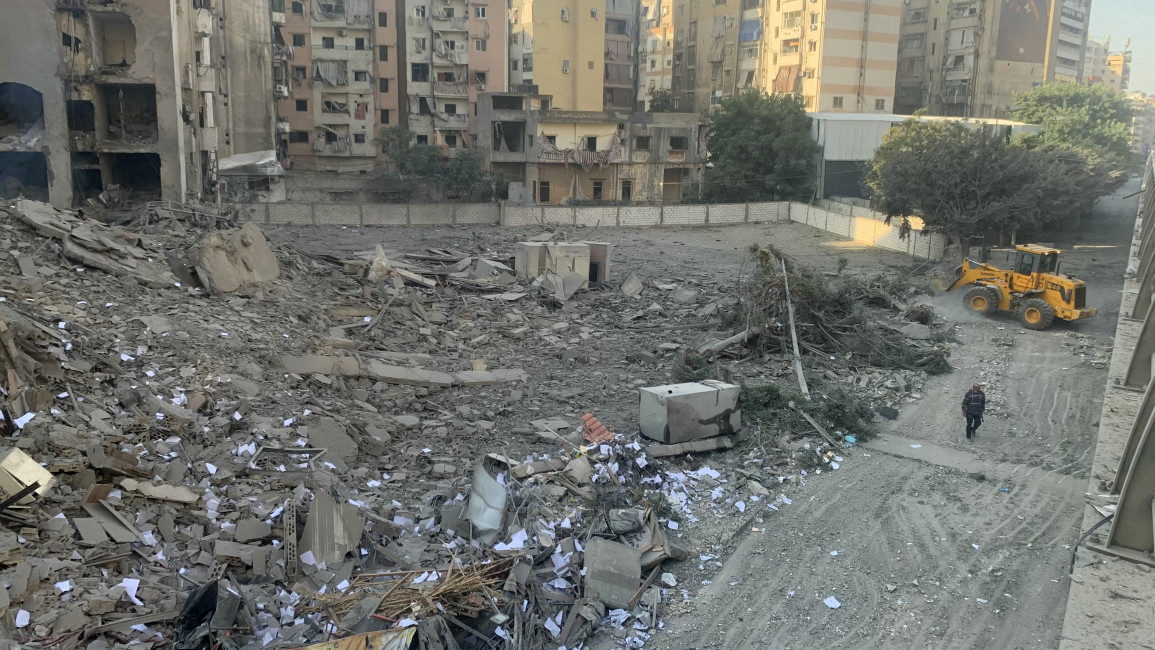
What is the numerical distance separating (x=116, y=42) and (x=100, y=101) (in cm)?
226

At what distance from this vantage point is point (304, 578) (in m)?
7.24

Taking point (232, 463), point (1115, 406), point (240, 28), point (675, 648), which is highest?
point (240, 28)

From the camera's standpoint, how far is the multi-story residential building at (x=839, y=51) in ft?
152

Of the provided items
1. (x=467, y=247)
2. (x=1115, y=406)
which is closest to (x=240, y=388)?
(x=1115, y=406)

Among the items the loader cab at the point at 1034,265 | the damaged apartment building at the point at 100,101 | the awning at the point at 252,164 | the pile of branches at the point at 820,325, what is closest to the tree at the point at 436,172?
the awning at the point at 252,164

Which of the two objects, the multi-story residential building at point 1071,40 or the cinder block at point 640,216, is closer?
the cinder block at point 640,216

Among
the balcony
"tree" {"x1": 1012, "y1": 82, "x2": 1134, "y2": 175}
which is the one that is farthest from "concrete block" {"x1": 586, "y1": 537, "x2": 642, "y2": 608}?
the balcony

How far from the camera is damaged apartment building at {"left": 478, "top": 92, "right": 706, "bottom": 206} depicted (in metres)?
40.8

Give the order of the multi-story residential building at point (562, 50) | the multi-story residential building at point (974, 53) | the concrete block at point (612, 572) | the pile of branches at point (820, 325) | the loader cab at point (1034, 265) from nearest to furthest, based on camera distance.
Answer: the concrete block at point (612, 572) → the pile of branches at point (820, 325) → the loader cab at point (1034, 265) → the multi-story residential building at point (562, 50) → the multi-story residential building at point (974, 53)

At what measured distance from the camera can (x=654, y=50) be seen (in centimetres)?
Answer: 6012

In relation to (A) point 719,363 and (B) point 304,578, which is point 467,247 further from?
(B) point 304,578

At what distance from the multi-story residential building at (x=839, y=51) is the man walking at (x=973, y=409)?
38383 mm

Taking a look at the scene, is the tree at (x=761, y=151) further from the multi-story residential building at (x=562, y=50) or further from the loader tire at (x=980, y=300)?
the loader tire at (x=980, y=300)

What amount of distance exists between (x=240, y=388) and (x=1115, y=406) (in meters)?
9.95
